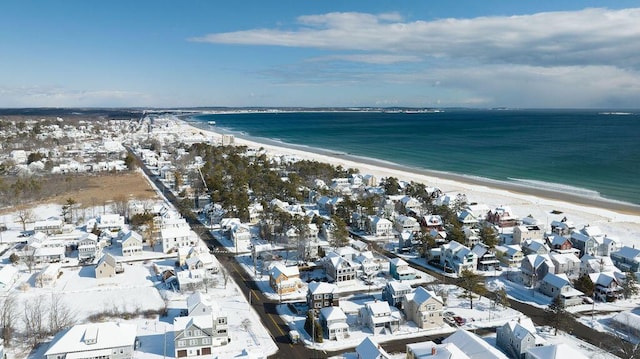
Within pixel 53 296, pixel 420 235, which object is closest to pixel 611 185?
pixel 420 235

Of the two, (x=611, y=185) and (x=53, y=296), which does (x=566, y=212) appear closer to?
(x=611, y=185)

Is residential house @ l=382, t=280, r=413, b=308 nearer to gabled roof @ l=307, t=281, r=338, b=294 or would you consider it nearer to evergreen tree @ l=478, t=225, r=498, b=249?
gabled roof @ l=307, t=281, r=338, b=294

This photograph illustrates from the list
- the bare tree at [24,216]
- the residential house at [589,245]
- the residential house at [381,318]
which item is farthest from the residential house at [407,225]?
the bare tree at [24,216]

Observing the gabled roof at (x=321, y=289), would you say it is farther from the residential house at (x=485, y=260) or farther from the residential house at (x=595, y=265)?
the residential house at (x=595, y=265)

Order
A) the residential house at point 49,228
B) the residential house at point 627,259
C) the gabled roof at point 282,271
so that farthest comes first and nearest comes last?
the residential house at point 49,228, the residential house at point 627,259, the gabled roof at point 282,271

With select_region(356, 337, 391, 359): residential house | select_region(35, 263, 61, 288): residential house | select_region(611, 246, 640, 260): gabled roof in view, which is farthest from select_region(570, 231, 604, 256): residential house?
select_region(35, 263, 61, 288): residential house
